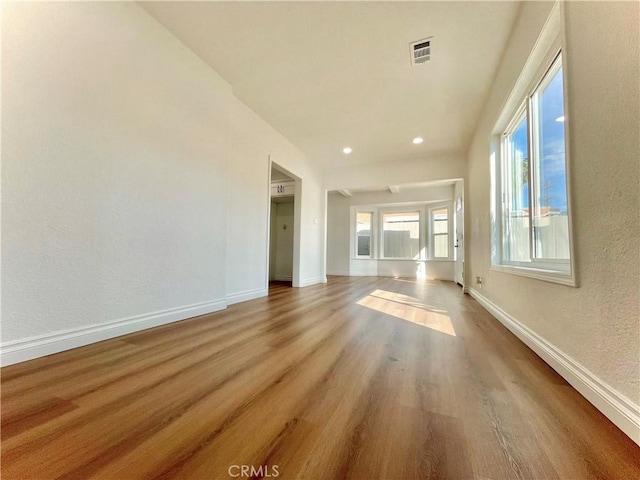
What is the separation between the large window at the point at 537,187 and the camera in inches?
63.4

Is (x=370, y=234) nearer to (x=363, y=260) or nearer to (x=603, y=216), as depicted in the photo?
(x=363, y=260)

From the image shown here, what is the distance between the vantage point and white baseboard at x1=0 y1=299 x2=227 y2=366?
1.37 metres

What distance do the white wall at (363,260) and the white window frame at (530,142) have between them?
429 cm

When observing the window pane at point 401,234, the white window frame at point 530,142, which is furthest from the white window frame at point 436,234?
the white window frame at point 530,142

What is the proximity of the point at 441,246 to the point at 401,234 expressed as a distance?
116 centimetres

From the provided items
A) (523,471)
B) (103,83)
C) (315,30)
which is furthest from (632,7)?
(103,83)

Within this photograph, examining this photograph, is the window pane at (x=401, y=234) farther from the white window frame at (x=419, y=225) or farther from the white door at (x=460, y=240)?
the white door at (x=460, y=240)

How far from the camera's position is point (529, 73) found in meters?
1.94

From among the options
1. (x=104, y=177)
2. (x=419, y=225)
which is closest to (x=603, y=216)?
(x=104, y=177)

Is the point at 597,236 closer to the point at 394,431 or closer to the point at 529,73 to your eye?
the point at 394,431

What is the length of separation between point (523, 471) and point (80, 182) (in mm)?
2544

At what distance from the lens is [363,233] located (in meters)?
8.04

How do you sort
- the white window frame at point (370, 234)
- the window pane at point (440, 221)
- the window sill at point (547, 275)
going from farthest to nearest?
the white window frame at point (370, 234) < the window pane at point (440, 221) < the window sill at point (547, 275)

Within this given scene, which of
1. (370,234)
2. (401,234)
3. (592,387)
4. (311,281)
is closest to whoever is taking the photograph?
(592,387)
